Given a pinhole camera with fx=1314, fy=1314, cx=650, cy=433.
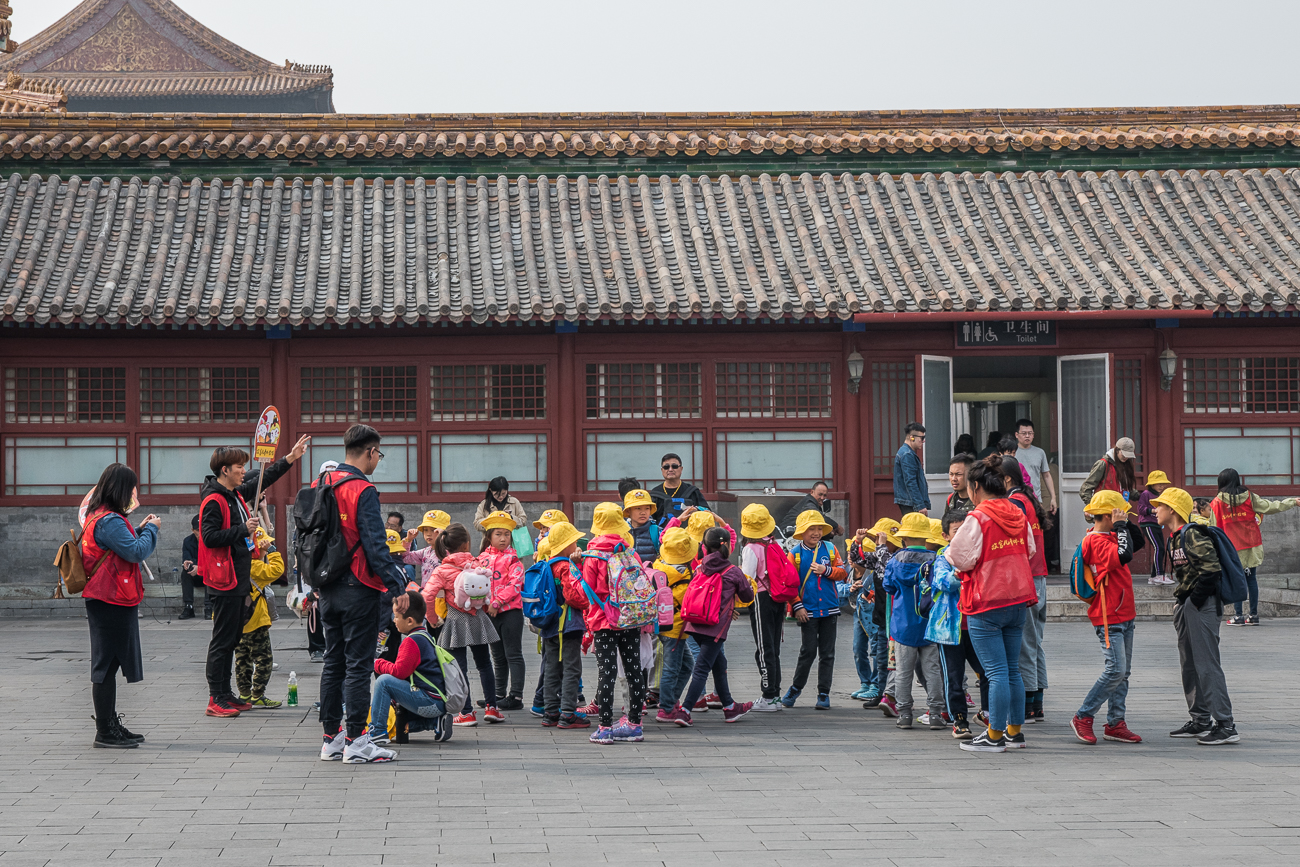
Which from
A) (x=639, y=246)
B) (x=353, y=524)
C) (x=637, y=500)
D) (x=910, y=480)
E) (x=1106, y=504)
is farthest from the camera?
(x=639, y=246)

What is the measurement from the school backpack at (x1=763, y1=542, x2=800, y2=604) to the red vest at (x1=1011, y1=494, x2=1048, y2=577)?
1.61m

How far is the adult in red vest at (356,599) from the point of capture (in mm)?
7242

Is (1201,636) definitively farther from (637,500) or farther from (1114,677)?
(637,500)

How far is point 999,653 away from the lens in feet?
24.8

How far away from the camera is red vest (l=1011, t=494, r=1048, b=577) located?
26.8 feet

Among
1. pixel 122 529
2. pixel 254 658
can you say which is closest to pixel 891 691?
pixel 254 658

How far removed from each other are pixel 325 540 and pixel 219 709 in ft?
7.24

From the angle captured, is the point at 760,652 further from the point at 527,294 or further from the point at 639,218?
the point at 639,218

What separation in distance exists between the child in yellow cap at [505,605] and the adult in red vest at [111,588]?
225cm

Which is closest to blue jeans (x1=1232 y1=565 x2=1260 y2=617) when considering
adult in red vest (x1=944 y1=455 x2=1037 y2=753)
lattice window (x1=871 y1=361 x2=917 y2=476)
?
lattice window (x1=871 y1=361 x2=917 y2=476)

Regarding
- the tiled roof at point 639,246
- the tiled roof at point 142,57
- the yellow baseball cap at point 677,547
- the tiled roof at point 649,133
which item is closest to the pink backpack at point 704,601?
the yellow baseball cap at point 677,547

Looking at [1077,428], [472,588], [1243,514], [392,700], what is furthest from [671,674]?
[1077,428]

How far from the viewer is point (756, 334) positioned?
15.7 m

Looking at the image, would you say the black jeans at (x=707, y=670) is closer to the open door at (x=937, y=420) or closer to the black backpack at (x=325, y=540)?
the black backpack at (x=325, y=540)
